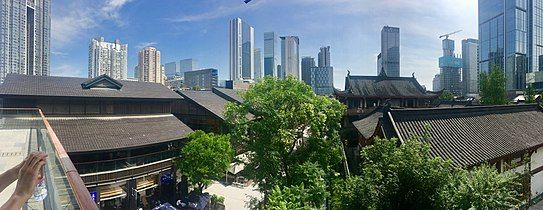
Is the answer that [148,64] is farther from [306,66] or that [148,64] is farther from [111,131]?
[111,131]

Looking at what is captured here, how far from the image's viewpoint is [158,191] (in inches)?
743

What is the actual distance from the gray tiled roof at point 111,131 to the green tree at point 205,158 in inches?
75.0

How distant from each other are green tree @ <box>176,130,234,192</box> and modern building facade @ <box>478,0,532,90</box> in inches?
2793

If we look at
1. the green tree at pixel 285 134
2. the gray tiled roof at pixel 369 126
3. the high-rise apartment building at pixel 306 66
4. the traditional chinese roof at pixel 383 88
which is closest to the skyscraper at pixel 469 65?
the high-rise apartment building at pixel 306 66

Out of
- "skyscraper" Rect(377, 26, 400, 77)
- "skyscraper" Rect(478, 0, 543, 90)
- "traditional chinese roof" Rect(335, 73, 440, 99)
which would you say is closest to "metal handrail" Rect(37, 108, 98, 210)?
"traditional chinese roof" Rect(335, 73, 440, 99)

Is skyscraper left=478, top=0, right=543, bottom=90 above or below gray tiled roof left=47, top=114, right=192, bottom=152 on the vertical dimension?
above

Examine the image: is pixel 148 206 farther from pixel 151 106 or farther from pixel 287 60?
pixel 287 60

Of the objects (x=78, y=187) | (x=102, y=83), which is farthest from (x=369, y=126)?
(x=78, y=187)

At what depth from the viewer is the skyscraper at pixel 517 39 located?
68.1 m

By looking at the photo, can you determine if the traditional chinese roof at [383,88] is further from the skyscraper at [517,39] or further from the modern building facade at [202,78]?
the modern building facade at [202,78]

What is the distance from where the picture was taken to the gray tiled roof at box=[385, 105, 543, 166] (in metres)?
10.4

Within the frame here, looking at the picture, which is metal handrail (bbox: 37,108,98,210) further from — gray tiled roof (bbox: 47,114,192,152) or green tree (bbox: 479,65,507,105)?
green tree (bbox: 479,65,507,105)

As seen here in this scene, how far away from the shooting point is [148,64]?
237 feet

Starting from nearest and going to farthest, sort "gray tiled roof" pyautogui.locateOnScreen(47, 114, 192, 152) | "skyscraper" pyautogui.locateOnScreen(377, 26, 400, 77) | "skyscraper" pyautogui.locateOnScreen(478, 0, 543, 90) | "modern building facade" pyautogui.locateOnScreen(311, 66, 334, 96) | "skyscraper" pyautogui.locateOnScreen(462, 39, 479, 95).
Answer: "gray tiled roof" pyautogui.locateOnScreen(47, 114, 192, 152) < "skyscraper" pyautogui.locateOnScreen(478, 0, 543, 90) < "skyscraper" pyautogui.locateOnScreen(377, 26, 400, 77) < "modern building facade" pyautogui.locateOnScreen(311, 66, 334, 96) < "skyscraper" pyautogui.locateOnScreen(462, 39, 479, 95)
